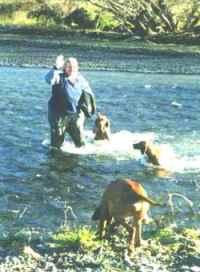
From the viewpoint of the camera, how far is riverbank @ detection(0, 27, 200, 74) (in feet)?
136

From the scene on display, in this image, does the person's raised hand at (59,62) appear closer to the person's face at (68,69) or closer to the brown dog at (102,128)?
the person's face at (68,69)

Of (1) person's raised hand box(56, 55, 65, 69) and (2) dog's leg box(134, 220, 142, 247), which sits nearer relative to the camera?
(2) dog's leg box(134, 220, 142, 247)

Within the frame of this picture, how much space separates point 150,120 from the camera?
22656 mm

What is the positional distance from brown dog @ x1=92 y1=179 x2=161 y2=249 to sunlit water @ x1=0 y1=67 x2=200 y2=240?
1.55 meters

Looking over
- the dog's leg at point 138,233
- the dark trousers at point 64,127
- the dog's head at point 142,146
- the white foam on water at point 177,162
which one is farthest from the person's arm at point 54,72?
the dog's leg at point 138,233

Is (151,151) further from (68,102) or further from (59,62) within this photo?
(59,62)

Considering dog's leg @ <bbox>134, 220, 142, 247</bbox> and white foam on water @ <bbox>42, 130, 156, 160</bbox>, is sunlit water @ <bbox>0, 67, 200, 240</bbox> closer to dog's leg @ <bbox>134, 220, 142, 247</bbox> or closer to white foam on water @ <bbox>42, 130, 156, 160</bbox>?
white foam on water @ <bbox>42, 130, 156, 160</bbox>

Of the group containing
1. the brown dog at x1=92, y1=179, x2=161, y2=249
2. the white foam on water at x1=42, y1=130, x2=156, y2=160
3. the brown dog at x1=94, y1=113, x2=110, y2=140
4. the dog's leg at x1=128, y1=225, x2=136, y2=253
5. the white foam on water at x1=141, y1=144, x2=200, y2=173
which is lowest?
the white foam on water at x1=42, y1=130, x2=156, y2=160

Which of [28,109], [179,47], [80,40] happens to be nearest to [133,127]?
[28,109]

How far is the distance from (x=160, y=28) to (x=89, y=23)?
876 centimetres

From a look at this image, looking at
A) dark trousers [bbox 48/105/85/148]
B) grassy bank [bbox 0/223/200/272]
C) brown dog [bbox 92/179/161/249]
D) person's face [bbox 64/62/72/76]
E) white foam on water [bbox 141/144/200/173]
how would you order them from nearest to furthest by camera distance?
grassy bank [bbox 0/223/200/272] < brown dog [bbox 92/179/161/249] < white foam on water [bbox 141/144/200/173] < person's face [bbox 64/62/72/76] < dark trousers [bbox 48/105/85/148]

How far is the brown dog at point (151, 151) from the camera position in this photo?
1632 centimetres

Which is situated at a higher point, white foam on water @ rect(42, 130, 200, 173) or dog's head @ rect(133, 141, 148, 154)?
dog's head @ rect(133, 141, 148, 154)

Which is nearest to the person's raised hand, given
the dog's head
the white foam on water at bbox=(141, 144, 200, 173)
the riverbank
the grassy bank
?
the dog's head
